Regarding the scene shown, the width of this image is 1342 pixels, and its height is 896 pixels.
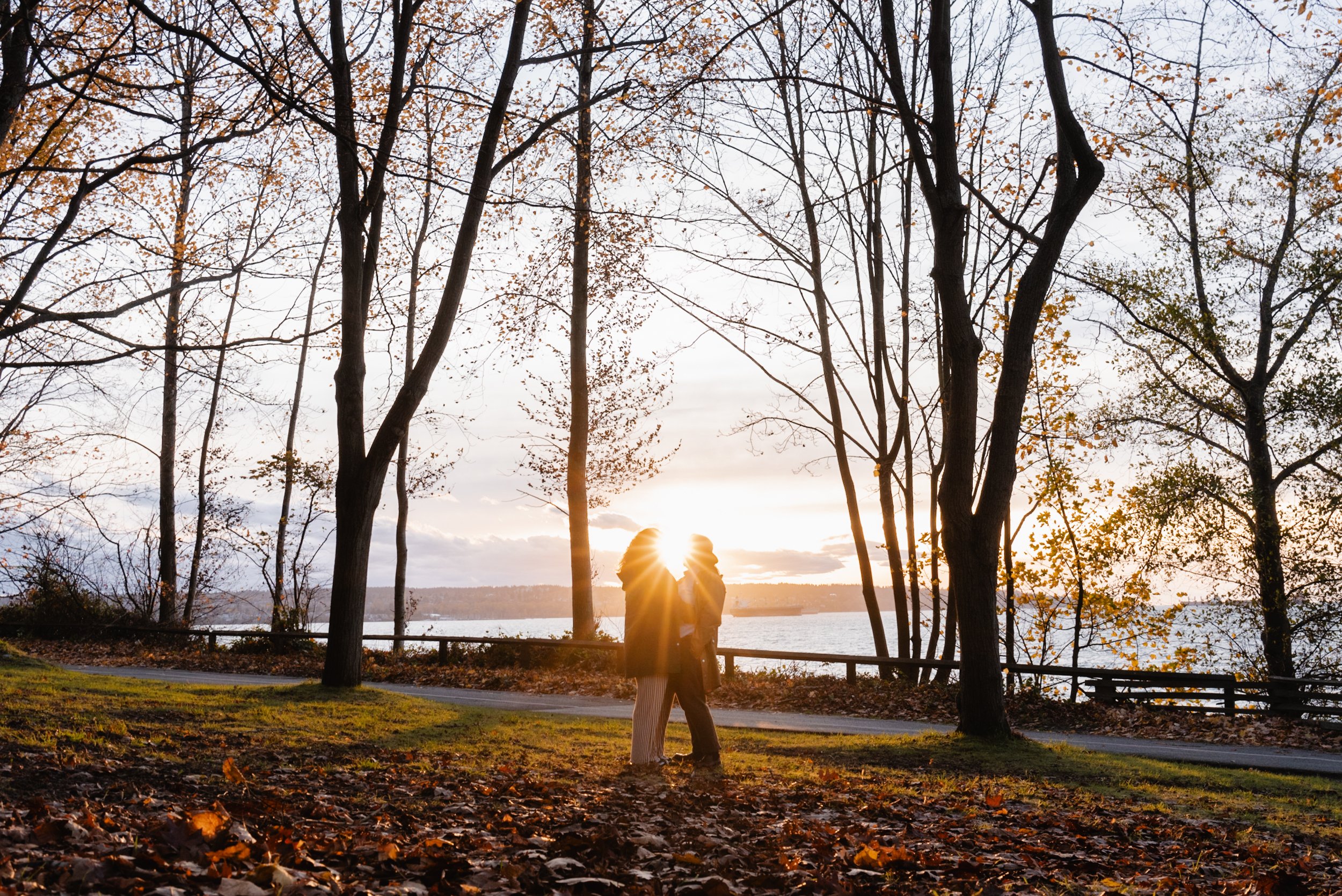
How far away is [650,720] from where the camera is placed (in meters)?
7.79

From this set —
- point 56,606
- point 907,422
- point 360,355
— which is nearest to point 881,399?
point 907,422

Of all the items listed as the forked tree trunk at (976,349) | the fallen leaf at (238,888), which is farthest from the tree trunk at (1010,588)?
the fallen leaf at (238,888)

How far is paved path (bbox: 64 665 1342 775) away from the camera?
11.8 metres

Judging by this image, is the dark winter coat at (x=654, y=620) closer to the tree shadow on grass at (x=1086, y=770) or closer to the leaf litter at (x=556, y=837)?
the leaf litter at (x=556, y=837)

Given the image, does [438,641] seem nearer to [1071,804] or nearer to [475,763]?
[475,763]

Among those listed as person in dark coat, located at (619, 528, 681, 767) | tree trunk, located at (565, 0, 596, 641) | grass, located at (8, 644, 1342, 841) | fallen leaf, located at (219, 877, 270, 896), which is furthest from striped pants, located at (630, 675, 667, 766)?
tree trunk, located at (565, 0, 596, 641)

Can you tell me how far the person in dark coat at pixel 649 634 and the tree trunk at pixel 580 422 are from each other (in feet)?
40.7

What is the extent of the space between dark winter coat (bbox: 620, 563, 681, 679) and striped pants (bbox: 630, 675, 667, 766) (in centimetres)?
9

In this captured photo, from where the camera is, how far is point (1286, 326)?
853 inches

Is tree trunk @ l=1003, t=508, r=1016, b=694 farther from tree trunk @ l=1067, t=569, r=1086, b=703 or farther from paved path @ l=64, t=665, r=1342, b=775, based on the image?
paved path @ l=64, t=665, r=1342, b=775

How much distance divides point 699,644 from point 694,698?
446mm

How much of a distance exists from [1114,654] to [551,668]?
43.0 ft

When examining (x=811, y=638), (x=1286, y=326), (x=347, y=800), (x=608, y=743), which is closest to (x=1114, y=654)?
(x=1286, y=326)

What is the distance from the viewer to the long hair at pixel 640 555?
7.62 metres
